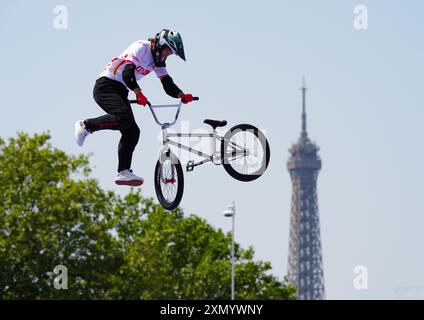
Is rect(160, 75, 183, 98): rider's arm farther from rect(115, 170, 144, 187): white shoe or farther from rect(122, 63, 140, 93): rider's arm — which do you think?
rect(115, 170, 144, 187): white shoe

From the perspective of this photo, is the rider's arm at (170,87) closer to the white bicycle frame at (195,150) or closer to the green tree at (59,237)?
the white bicycle frame at (195,150)

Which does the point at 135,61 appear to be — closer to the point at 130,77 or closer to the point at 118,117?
the point at 130,77

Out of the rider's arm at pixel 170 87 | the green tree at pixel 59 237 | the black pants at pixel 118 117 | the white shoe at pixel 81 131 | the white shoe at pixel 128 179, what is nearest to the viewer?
the black pants at pixel 118 117

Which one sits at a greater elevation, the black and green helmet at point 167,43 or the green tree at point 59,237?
the green tree at point 59,237

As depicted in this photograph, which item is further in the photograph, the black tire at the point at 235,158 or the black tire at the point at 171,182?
the black tire at the point at 171,182

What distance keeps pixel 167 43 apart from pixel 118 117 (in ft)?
5.14

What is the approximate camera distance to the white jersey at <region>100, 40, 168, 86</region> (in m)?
17.7

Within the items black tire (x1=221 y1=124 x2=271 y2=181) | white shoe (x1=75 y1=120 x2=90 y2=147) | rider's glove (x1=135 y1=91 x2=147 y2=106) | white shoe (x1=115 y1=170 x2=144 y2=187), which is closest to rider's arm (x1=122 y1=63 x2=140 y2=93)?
rider's glove (x1=135 y1=91 x2=147 y2=106)

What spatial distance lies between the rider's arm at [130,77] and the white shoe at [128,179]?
51.7 inches

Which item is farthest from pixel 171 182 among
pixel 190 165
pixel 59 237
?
pixel 59 237

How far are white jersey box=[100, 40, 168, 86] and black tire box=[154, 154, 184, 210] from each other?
1.52 meters

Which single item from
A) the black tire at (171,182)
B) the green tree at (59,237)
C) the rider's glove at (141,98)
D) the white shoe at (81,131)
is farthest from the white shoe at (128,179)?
the green tree at (59,237)

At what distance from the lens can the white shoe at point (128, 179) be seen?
1758 cm
